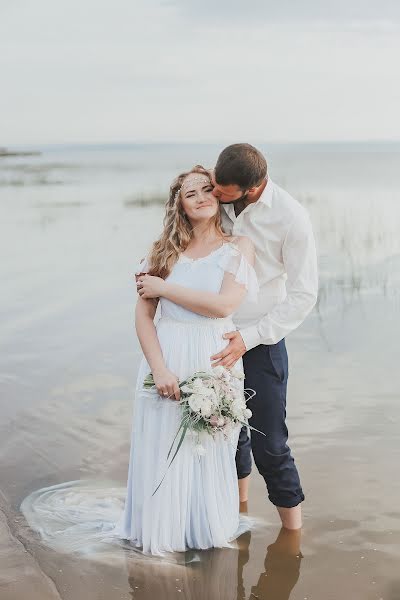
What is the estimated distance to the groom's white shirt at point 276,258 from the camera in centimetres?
417

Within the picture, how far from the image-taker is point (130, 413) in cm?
636

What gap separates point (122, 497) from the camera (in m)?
5.05

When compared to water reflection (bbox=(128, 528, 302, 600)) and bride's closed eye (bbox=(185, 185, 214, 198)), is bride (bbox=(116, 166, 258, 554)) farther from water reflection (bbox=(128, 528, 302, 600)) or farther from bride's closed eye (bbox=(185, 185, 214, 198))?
water reflection (bbox=(128, 528, 302, 600))

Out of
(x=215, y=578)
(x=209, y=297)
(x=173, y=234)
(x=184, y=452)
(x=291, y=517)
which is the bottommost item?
(x=215, y=578)

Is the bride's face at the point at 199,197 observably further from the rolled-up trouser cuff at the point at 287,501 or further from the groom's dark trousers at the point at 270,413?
the rolled-up trouser cuff at the point at 287,501

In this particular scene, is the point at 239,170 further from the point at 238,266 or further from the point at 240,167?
the point at 238,266

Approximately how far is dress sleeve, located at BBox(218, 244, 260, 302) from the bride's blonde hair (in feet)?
0.42

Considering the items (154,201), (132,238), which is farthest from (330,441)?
(154,201)

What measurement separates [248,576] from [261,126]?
28614mm

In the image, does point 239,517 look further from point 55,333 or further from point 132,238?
point 132,238

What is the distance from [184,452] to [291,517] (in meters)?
0.74

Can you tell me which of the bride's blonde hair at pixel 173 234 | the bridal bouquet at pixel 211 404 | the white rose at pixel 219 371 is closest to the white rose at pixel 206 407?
the bridal bouquet at pixel 211 404

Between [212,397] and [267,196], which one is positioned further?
[267,196]

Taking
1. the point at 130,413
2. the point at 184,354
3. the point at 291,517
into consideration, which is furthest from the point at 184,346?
the point at 130,413
